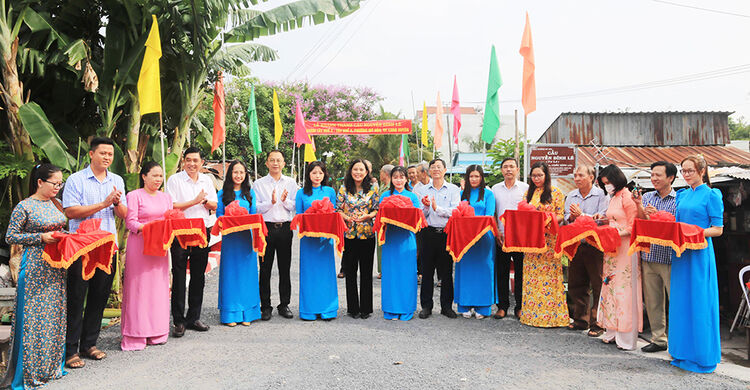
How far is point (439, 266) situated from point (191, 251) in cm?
294

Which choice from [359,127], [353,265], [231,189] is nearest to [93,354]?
[231,189]

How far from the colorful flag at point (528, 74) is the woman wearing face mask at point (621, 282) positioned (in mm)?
2519

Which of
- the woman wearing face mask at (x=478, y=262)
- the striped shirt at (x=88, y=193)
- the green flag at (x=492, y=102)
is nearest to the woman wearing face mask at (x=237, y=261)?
the striped shirt at (x=88, y=193)

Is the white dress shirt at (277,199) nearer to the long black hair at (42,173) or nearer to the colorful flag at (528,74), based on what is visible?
the long black hair at (42,173)

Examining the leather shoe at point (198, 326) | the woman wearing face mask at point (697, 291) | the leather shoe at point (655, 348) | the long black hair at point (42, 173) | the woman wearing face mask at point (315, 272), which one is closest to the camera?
the long black hair at point (42, 173)

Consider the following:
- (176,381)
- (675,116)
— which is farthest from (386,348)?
(675,116)

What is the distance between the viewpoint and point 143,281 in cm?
493

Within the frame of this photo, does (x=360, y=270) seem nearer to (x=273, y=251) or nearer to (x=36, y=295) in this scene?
(x=273, y=251)

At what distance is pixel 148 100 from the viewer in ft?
18.2

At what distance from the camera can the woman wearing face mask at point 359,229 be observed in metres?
5.98

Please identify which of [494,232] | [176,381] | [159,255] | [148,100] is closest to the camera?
[176,381]

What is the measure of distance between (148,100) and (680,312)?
18.7ft

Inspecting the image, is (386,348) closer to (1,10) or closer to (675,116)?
(1,10)

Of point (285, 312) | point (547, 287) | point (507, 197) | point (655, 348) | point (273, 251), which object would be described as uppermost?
point (507, 197)
